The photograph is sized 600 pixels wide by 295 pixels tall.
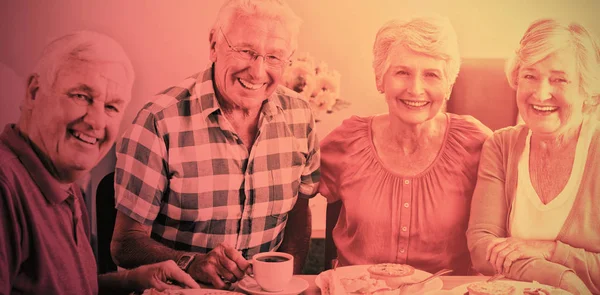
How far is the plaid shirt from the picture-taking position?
1.52 metres

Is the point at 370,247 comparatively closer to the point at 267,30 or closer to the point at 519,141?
Result: the point at 519,141

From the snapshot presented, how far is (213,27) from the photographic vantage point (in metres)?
1.57

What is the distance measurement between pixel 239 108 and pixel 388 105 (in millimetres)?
449

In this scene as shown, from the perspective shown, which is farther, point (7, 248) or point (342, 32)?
point (342, 32)

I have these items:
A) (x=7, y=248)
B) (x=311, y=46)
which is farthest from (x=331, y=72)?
(x=7, y=248)

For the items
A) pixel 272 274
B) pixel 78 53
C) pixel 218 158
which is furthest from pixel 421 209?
pixel 78 53

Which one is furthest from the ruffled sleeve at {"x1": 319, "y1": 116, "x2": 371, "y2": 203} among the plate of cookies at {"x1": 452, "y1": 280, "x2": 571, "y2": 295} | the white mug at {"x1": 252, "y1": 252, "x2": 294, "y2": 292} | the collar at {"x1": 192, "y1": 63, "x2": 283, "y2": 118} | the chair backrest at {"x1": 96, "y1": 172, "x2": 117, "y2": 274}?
the chair backrest at {"x1": 96, "y1": 172, "x2": 117, "y2": 274}

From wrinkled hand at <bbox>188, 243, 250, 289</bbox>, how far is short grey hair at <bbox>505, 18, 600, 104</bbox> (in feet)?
3.11

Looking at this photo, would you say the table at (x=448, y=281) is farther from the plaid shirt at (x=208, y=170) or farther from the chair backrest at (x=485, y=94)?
the chair backrest at (x=485, y=94)

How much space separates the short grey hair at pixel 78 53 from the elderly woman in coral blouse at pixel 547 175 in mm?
1078

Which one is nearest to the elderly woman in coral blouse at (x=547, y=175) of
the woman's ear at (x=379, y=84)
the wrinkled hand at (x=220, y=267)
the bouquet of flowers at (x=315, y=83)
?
the woman's ear at (x=379, y=84)

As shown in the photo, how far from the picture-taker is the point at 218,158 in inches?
61.9

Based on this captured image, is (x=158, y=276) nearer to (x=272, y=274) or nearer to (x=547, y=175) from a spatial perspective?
(x=272, y=274)

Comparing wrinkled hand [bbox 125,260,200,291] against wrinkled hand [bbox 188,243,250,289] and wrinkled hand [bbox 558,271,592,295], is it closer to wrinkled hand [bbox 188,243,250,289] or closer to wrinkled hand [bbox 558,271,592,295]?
wrinkled hand [bbox 188,243,250,289]
